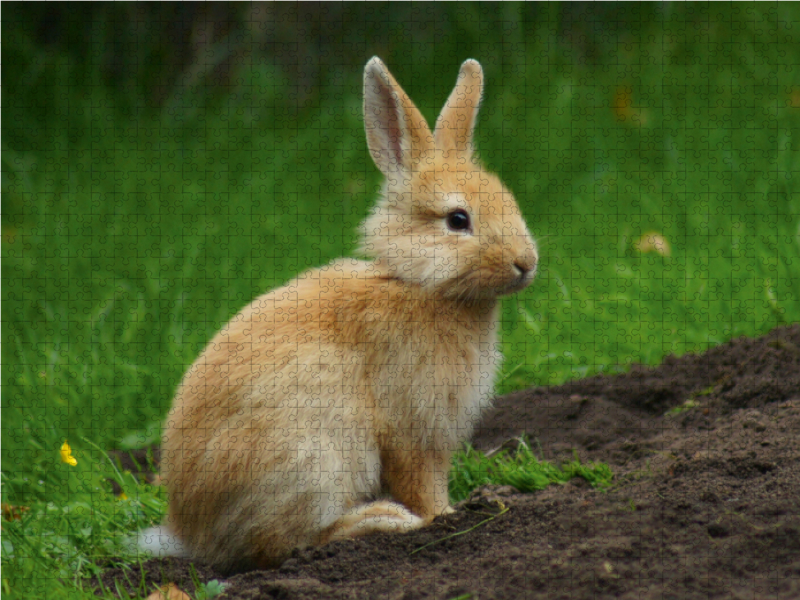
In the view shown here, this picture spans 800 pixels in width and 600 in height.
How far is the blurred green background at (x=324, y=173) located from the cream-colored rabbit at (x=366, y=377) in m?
1.23

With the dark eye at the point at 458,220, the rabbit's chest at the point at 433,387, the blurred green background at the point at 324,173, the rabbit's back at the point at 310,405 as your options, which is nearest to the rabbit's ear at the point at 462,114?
the dark eye at the point at 458,220

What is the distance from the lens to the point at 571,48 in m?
7.78

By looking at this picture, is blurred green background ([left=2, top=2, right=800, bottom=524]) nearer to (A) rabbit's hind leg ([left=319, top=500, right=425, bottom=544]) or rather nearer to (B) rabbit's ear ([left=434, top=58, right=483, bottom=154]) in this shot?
(B) rabbit's ear ([left=434, top=58, right=483, bottom=154])

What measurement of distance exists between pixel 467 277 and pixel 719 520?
1268 millimetres

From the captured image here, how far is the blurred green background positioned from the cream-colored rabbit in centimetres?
123

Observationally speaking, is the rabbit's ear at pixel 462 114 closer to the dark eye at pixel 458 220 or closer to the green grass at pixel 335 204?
the dark eye at pixel 458 220

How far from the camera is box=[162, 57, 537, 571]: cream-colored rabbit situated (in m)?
3.66

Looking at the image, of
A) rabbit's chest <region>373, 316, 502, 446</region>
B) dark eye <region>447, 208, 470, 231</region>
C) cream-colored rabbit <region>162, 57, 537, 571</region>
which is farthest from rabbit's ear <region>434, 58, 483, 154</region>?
rabbit's chest <region>373, 316, 502, 446</region>

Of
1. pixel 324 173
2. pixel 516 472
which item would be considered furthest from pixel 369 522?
pixel 324 173

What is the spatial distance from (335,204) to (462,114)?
283cm

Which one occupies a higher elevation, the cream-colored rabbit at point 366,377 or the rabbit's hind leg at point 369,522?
the cream-colored rabbit at point 366,377

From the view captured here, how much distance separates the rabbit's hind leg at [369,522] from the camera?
3.71 metres

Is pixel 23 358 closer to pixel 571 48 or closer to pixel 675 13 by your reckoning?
pixel 571 48

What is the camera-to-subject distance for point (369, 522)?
3.71 meters
